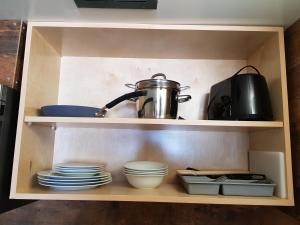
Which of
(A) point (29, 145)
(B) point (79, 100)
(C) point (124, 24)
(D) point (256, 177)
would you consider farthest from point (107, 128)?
(D) point (256, 177)

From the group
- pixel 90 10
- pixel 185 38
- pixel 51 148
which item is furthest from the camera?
pixel 51 148

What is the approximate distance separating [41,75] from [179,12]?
52cm

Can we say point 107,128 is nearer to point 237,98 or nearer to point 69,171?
point 69,171

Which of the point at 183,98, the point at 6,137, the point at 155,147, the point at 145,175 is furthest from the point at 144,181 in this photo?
the point at 6,137

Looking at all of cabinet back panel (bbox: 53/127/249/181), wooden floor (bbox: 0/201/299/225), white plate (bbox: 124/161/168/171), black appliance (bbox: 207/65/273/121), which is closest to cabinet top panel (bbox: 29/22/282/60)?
black appliance (bbox: 207/65/273/121)

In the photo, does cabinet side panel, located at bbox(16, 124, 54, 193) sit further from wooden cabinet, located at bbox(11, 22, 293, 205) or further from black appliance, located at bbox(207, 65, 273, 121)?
black appliance, located at bbox(207, 65, 273, 121)

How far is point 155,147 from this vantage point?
38.9 inches

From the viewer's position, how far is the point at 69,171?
0.76 metres

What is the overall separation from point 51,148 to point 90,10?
0.55m

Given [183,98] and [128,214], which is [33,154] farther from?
[183,98]

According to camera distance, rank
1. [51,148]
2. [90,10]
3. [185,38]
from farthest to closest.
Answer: [51,148], [185,38], [90,10]

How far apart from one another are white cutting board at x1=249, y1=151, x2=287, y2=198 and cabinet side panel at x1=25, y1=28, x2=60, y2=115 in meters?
0.79

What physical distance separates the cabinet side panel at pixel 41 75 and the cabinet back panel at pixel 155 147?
0.17 metres

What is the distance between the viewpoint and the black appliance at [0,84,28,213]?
2.31ft
